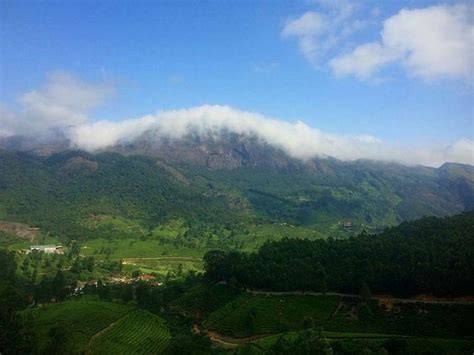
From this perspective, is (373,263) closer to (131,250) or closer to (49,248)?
(131,250)

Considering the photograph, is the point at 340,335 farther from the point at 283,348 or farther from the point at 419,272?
the point at 419,272

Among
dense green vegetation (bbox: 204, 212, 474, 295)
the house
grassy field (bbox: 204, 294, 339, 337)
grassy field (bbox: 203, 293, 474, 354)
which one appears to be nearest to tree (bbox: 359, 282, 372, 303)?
grassy field (bbox: 203, 293, 474, 354)

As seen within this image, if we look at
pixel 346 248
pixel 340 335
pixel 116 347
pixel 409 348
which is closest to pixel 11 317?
pixel 116 347

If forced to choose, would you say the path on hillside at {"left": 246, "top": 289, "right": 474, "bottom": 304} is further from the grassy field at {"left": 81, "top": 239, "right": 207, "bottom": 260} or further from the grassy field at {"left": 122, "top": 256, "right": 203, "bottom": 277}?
the grassy field at {"left": 81, "top": 239, "right": 207, "bottom": 260}

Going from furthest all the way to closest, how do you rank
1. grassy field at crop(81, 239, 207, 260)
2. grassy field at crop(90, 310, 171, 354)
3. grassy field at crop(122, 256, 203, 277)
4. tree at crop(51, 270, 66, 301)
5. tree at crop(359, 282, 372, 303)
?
grassy field at crop(81, 239, 207, 260) → grassy field at crop(122, 256, 203, 277) → tree at crop(51, 270, 66, 301) → tree at crop(359, 282, 372, 303) → grassy field at crop(90, 310, 171, 354)

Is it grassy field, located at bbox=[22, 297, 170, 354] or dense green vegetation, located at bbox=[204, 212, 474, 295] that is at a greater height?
dense green vegetation, located at bbox=[204, 212, 474, 295]

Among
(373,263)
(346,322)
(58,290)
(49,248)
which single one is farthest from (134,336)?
(49,248)

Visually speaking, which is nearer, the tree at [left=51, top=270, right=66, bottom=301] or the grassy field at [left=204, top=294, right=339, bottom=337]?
the grassy field at [left=204, top=294, right=339, bottom=337]

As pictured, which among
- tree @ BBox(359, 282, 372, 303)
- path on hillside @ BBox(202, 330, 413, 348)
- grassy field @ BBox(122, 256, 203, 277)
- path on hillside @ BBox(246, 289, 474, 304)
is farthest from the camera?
grassy field @ BBox(122, 256, 203, 277)
